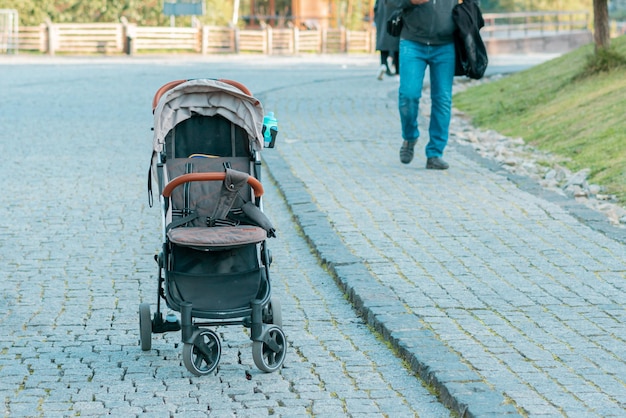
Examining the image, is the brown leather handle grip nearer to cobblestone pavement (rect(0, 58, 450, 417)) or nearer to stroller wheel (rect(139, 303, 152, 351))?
stroller wheel (rect(139, 303, 152, 351))

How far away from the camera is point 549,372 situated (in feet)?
18.6

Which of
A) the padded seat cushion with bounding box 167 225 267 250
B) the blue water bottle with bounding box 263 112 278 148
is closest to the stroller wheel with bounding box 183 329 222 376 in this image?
the padded seat cushion with bounding box 167 225 267 250

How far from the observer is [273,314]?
6.33m

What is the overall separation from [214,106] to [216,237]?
103cm

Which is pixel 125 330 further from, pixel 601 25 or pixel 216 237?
pixel 601 25

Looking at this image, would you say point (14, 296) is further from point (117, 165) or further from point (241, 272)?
point (117, 165)

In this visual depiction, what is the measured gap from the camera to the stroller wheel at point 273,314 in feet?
20.7

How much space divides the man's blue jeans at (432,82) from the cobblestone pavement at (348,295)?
38 cm

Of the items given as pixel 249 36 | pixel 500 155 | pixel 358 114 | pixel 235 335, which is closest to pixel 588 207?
pixel 500 155

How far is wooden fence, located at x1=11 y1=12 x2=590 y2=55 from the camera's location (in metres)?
45.2

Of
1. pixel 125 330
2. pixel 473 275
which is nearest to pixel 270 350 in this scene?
pixel 125 330

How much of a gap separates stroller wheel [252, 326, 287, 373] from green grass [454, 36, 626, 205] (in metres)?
5.13

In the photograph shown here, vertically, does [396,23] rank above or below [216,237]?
above

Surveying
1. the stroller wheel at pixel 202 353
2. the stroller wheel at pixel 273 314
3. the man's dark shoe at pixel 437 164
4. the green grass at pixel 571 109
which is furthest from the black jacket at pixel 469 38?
the stroller wheel at pixel 202 353
